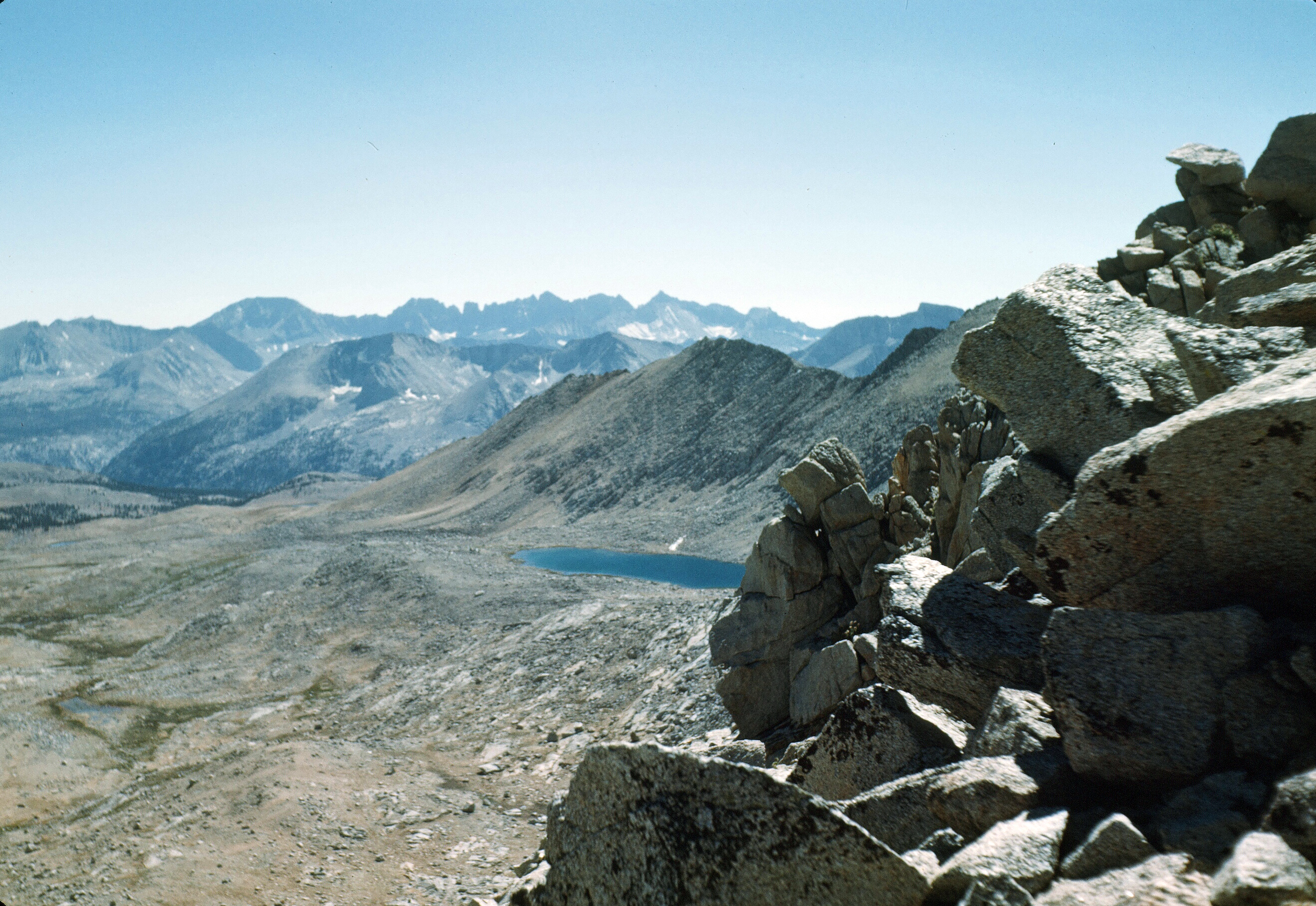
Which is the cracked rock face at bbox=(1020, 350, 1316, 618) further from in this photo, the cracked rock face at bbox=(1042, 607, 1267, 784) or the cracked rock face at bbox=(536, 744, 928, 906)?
the cracked rock face at bbox=(536, 744, 928, 906)

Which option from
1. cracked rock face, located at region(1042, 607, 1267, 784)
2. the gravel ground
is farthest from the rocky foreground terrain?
the gravel ground

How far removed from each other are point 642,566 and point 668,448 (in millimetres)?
38007

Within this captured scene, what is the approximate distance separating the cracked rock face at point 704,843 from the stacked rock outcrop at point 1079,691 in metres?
0.02

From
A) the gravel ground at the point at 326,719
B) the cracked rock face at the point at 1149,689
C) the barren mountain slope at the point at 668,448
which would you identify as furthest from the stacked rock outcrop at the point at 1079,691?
the barren mountain slope at the point at 668,448

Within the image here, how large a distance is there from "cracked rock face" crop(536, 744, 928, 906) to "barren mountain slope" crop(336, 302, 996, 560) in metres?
70.0

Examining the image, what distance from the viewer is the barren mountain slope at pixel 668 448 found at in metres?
88.1

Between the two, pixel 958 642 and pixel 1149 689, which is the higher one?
pixel 1149 689

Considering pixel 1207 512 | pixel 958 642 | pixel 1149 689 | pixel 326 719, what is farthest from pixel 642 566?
pixel 1149 689

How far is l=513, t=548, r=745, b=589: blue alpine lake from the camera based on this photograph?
7219 cm

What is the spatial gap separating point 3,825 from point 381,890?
72.2 ft

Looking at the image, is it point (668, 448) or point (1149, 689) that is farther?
point (668, 448)

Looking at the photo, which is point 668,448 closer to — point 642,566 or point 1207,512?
point 642,566

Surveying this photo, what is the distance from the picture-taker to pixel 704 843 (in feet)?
19.1

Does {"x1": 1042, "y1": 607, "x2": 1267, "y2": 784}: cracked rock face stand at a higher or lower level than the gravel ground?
higher
